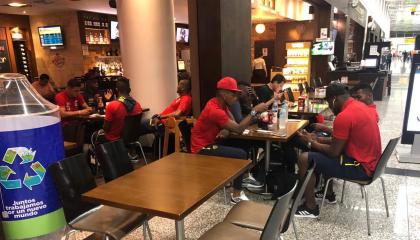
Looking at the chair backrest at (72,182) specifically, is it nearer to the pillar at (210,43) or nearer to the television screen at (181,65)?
the pillar at (210,43)

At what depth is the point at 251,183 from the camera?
4.18 m

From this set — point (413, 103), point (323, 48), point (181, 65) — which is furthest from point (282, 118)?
point (181, 65)

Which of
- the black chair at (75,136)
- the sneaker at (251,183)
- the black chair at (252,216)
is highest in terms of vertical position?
the black chair at (75,136)

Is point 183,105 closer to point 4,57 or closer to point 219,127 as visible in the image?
point 219,127

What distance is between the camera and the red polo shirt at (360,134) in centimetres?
302

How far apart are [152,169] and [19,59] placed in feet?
31.6

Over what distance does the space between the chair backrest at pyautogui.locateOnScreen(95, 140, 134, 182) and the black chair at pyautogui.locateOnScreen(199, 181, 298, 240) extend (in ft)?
3.33

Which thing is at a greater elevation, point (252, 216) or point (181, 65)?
point (181, 65)

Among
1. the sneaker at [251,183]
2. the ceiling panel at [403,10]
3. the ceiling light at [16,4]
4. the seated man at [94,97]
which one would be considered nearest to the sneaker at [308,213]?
the sneaker at [251,183]

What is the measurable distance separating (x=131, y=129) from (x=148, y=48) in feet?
4.86

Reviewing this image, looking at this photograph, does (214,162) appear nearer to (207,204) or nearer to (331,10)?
(207,204)

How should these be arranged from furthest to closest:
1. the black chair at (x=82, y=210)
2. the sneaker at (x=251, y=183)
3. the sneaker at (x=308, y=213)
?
the sneaker at (x=251, y=183) < the sneaker at (x=308, y=213) < the black chair at (x=82, y=210)

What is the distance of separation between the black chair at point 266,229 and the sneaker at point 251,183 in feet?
5.95

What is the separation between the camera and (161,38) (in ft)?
17.6
